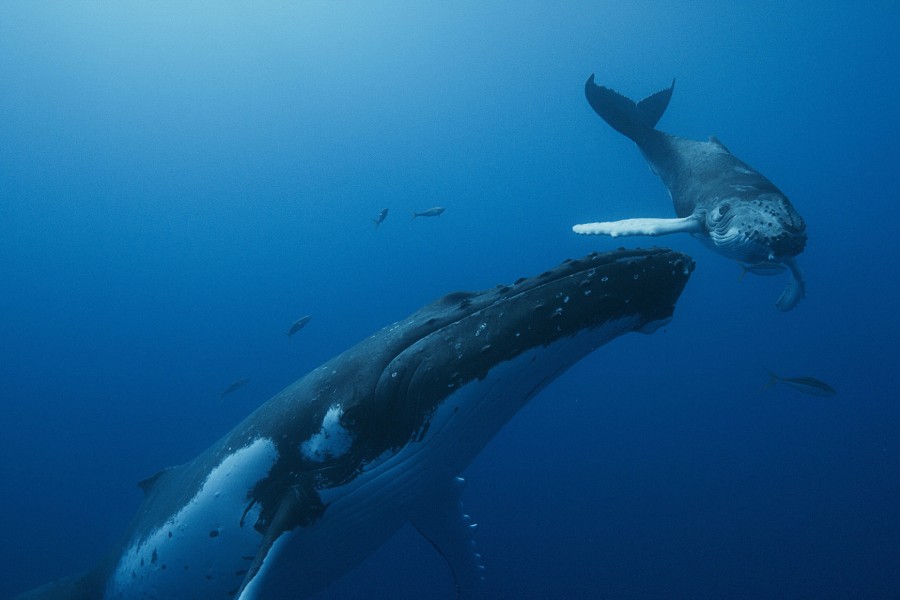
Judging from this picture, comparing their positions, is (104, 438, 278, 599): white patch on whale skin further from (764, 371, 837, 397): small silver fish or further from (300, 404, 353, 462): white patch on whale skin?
(764, 371, 837, 397): small silver fish

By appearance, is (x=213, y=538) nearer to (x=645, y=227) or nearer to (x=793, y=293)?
(x=645, y=227)

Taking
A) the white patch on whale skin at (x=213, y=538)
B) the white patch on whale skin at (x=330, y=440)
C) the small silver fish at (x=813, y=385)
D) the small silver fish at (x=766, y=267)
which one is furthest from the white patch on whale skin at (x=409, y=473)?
the small silver fish at (x=813, y=385)

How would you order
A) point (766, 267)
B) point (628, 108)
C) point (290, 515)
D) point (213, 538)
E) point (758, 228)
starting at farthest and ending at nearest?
point (628, 108) < point (766, 267) < point (758, 228) < point (213, 538) < point (290, 515)

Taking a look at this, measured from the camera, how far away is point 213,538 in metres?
3.50

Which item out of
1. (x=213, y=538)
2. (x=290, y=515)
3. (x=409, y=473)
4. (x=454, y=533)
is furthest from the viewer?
(x=454, y=533)

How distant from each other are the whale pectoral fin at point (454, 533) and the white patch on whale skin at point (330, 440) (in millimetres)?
1709

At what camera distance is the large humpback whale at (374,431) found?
8.30 feet

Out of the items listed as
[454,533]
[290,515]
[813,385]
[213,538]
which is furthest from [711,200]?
[213,538]

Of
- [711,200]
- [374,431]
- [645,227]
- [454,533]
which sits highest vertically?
[645,227]

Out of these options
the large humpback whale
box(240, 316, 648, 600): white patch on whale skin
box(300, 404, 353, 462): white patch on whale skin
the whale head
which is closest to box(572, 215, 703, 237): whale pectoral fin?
the whale head

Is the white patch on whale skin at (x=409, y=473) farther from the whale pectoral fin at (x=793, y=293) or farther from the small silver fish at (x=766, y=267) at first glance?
the whale pectoral fin at (x=793, y=293)

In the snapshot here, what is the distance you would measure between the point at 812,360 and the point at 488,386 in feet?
111

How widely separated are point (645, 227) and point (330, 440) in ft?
19.2

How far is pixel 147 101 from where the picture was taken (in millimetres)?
48531
